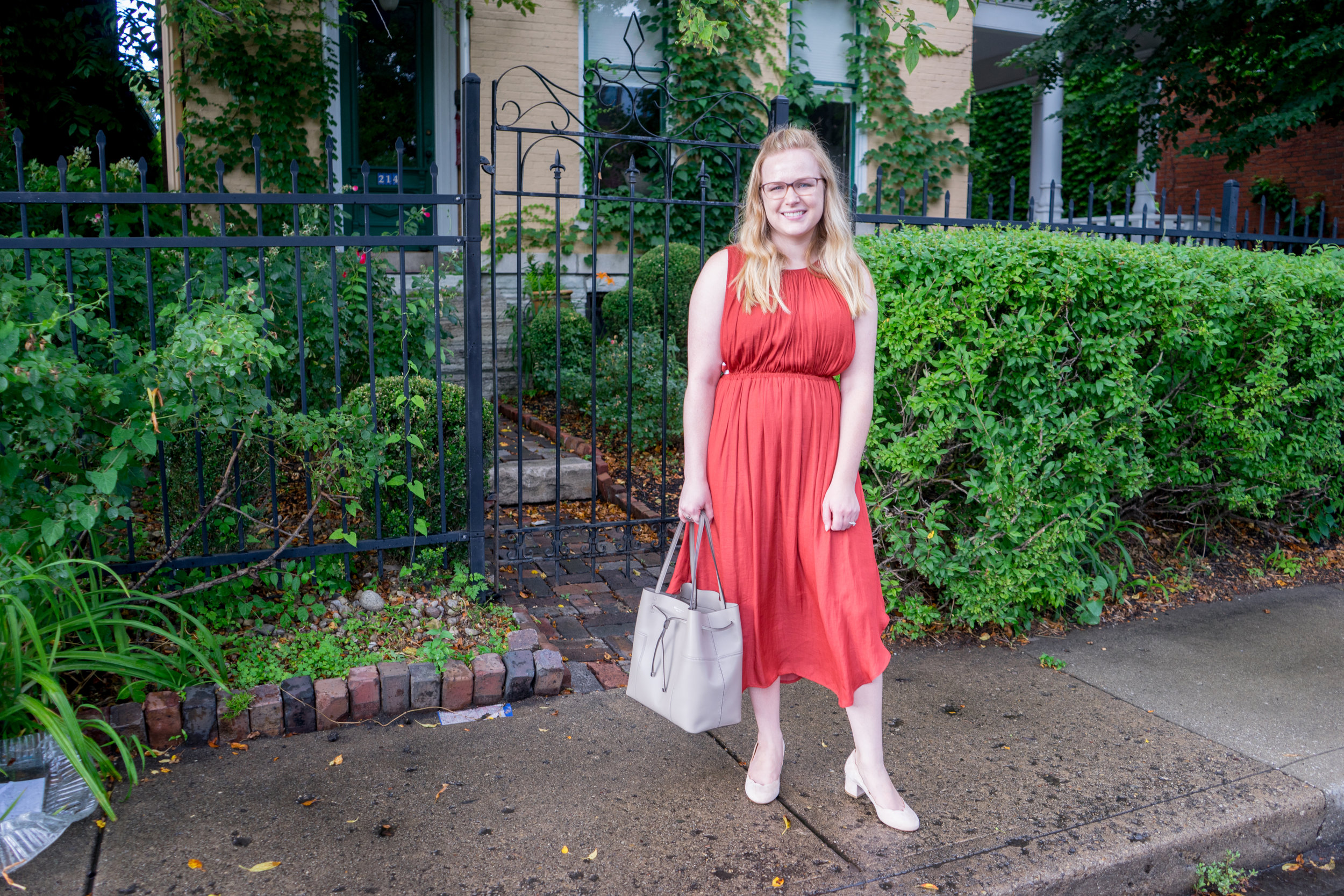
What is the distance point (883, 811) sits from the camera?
8.45 feet

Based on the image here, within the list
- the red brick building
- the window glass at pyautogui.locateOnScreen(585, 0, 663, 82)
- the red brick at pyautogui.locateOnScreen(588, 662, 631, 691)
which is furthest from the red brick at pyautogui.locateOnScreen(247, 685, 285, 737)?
the red brick building

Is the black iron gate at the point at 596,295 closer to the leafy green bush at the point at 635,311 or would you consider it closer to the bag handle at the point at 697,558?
the leafy green bush at the point at 635,311

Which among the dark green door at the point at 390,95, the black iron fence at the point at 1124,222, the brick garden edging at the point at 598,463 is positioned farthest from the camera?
the dark green door at the point at 390,95

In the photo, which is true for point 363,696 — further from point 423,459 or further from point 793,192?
point 793,192

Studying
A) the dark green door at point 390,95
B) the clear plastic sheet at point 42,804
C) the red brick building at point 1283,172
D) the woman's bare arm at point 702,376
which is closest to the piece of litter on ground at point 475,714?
the clear plastic sheet at point 42,804

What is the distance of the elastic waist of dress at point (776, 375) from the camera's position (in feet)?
8.48

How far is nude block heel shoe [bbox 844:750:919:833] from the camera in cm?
255

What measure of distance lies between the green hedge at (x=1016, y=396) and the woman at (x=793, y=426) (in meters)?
1.25

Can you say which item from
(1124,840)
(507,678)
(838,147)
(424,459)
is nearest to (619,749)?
(507,678)

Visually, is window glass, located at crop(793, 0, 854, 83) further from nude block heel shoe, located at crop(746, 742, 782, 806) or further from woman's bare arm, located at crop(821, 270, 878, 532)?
nude block heel shoe, located at crop(746, 742, 782, 806)

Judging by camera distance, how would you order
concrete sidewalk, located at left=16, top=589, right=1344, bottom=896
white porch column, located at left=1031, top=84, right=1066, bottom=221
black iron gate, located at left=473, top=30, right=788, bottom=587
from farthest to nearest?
1. white porch column, located at left=1031, top=84, right=1066, bottom=221
2. black iron gate, located at left=473, top=30, right=788, bottom=587
3. concrete sidewalk, located at left=16, top=589, right=1344, bottom=896

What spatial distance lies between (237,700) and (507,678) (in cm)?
86

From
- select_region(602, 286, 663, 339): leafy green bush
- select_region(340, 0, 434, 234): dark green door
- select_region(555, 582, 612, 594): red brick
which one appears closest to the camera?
select_region(555, 582, 612, 594): red brick

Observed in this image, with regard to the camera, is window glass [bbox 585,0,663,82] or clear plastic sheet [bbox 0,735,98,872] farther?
window glass [bbox 585,0,663,82]
